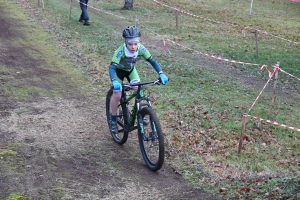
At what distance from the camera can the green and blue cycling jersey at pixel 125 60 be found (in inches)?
256

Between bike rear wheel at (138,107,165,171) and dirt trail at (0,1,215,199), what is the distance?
16 centimetres

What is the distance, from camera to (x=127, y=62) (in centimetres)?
675

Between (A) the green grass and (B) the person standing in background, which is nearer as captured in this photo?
(A) the green grass

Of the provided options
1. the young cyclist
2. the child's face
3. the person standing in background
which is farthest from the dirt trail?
the person standing in background

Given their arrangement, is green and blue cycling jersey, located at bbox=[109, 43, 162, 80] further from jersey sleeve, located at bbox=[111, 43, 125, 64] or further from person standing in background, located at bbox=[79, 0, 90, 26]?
person standing in background, located at bbox=[79, 0, 90, 26]

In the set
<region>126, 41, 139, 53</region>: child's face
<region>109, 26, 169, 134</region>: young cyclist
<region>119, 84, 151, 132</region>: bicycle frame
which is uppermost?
<region>126, 41, 139, 53</region>: child's face

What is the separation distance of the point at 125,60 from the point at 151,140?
1.39 meters

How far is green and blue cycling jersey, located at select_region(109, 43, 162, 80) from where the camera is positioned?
651 cm

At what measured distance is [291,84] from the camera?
12.2 metres

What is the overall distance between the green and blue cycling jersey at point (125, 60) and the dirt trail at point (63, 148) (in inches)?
54.5

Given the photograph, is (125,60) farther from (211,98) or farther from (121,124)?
(211,98)

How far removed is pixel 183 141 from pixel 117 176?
6.02ft

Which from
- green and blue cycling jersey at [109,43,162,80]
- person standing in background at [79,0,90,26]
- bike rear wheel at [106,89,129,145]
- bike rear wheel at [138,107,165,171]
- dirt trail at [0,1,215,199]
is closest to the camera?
dirt trail at [0,1,215,199]

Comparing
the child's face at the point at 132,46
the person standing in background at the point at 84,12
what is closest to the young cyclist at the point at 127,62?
the child's face at the point at 132,46
